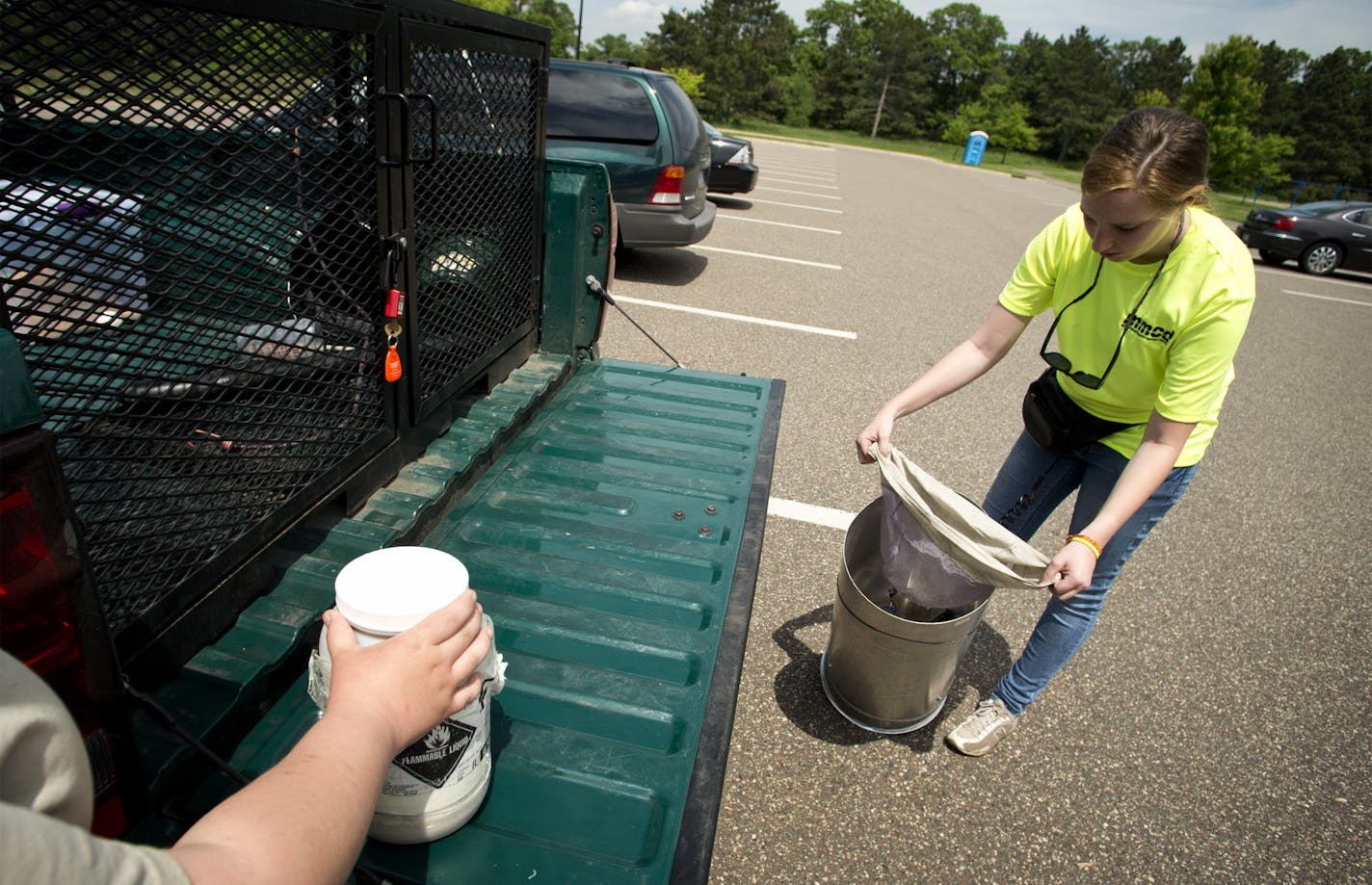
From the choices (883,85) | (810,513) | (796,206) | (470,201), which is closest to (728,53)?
(883,85)

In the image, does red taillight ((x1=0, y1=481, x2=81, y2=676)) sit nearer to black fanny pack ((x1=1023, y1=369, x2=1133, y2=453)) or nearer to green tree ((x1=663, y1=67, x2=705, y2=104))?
black fanny pack ((x1=1023, y1=369, x2=1133, y2=453))

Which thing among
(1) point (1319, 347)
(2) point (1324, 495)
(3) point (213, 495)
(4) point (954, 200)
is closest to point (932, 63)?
(4) point (954, 200)

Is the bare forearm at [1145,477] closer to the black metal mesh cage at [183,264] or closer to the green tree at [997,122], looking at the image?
the black metal mesh cage at [183,264]

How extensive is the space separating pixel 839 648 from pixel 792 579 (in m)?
0.90

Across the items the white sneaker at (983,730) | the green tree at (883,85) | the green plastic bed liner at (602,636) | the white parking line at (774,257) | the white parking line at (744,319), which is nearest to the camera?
the green plastic bed liner at (602,636)

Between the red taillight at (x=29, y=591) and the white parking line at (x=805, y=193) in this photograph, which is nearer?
the red taillight at (x=29, y=591)

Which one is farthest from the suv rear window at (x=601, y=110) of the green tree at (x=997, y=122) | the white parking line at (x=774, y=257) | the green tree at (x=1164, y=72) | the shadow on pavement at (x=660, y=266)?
the green tree at (x=1164, y=72)

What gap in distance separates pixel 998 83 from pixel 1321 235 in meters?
56.8

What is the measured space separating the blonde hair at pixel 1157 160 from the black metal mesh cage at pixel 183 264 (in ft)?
5.29

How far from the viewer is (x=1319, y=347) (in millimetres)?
8250

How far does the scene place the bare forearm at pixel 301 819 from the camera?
62 cm

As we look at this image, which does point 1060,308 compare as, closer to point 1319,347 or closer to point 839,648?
point 839,648

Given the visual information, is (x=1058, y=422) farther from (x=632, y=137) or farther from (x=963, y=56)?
(x=963, y=56)

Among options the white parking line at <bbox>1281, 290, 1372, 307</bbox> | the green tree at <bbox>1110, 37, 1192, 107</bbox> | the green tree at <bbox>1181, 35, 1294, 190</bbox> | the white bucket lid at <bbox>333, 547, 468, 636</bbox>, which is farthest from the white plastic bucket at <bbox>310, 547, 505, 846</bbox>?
the green tree at <bbox>1110, 37, 1192, 107</bbox>
